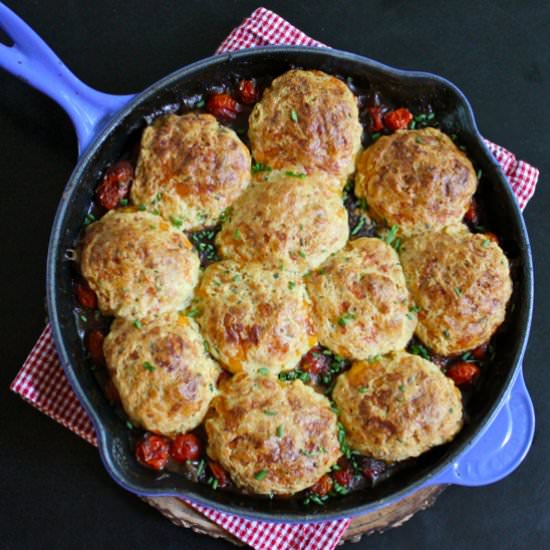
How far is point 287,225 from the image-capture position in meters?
3.40

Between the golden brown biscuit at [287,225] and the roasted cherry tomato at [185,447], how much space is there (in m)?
0.93

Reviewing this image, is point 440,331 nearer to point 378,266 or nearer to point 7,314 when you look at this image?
point 378,266

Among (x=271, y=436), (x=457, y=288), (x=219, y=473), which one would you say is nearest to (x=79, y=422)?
(x=219, y=473)

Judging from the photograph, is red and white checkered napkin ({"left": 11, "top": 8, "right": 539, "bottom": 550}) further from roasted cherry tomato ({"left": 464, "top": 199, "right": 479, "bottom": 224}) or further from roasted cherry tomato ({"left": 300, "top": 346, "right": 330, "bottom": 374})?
roasted cherry tomato ({"left": 464, "top": 199, "right": 479, "bottom": 224})

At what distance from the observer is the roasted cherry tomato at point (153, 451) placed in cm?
340

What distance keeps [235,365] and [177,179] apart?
0.98 metres

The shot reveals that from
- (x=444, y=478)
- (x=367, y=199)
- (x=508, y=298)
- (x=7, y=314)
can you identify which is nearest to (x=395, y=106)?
(x=367, y=199)

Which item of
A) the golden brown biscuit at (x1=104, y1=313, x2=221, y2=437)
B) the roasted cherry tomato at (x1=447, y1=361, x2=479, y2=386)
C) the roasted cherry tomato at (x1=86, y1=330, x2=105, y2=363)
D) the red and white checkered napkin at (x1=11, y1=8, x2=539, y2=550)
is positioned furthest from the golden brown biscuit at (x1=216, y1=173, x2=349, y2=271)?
the red and white checkered napkin at (x1=11, y1=8, x2=539, y2=550)

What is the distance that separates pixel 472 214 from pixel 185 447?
1.95m

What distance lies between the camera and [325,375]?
3.54m

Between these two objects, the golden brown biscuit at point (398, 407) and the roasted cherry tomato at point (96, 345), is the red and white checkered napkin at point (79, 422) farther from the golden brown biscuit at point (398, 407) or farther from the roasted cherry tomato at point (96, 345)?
the golden brown biscuit at point (398, 407)

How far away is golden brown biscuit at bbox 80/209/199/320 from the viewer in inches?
131

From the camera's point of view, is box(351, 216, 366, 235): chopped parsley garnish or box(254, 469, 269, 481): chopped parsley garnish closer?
box(254, 469, 269, 481): chopped parsley garnish

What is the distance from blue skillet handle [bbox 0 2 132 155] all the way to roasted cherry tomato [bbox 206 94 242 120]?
18.7 inches
